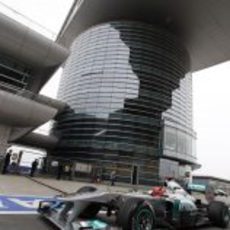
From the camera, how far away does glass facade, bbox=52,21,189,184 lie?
117 feet

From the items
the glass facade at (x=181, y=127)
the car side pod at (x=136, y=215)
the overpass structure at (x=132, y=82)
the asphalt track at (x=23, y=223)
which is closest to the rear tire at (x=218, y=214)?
the car side pod at (x=136, y=215)

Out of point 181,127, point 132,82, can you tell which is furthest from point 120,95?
point 181,127

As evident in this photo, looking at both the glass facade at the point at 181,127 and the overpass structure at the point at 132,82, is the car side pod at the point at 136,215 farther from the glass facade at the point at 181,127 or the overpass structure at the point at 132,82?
the glass facade at the point at 181,127

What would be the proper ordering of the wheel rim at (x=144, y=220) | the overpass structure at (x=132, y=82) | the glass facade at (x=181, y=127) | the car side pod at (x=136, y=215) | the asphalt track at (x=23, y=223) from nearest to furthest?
the car side pod at (x=136, y=215), the wheel rim at (x=144, y=220), the asphalt track at (x=23, y=223), the overpass structure at (x=132, y=82), the glass facade at (x=181, y=127)

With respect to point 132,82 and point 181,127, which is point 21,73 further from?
point 181,127

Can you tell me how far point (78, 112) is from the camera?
40406 mm

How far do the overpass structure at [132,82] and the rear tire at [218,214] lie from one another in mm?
22847

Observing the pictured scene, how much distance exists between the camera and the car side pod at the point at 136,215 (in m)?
4.59

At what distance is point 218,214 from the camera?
7176mm

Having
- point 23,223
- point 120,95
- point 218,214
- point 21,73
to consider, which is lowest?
point 23,223

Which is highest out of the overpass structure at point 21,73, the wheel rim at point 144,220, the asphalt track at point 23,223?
the overpass structure at point 21,73

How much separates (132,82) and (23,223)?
35.6 meters

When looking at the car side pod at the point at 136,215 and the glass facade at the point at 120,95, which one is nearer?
the car side pod at the point at 136,215

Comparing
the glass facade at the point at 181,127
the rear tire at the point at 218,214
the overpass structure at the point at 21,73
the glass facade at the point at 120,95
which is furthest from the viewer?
the glass facade at the point at 181,127
